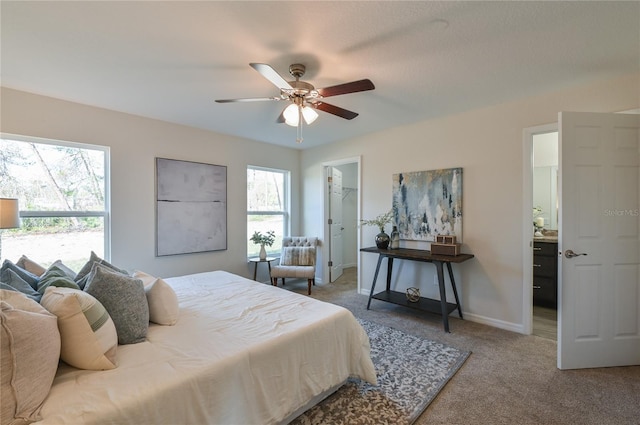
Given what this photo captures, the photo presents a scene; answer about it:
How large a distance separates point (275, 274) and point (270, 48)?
10.5 feet

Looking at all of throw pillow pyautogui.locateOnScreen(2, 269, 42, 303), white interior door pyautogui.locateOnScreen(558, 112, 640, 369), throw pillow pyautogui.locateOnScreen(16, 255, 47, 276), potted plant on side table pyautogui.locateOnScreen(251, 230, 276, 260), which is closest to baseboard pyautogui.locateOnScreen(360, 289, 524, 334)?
white interior door pyautogui.locateOnScreen(558, 112, 640, 369)

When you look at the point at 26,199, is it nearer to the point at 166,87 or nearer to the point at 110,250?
the point at 110,250

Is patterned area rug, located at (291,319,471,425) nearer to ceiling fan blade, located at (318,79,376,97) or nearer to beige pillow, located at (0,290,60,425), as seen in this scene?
beige pillow, located at (0,290,60,425)

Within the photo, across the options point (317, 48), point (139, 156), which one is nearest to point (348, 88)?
point (317, 48)

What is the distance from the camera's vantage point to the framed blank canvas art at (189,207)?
362 cm

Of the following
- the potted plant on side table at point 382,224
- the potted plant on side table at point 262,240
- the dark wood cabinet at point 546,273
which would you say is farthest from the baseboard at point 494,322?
the potted plant on side table at point 262,240

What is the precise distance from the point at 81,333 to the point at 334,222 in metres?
4.20

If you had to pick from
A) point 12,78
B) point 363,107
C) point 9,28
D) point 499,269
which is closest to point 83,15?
point 9,28

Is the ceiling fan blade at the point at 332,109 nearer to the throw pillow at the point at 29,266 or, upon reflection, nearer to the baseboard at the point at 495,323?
the throw pillow at the point at 29,266

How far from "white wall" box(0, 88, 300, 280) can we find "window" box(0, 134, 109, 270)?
13 cm

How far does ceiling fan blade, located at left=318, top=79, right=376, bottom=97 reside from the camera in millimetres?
1932

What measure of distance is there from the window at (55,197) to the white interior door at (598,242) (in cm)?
464

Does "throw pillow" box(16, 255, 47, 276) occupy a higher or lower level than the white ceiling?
lower

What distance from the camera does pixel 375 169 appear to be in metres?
4.19
